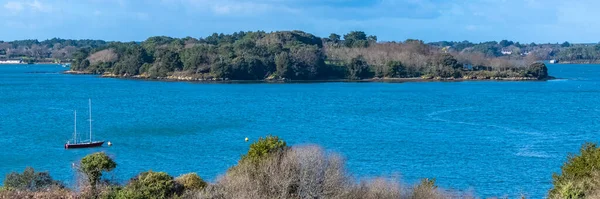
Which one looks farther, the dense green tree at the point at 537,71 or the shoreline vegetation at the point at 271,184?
the dense green tree at the point at 537,71

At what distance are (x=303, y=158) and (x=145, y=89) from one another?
7342cm

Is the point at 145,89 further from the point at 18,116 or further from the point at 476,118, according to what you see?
the point at 476,118

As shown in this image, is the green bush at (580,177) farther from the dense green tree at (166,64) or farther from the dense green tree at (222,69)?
the dense green tree at (166,64)

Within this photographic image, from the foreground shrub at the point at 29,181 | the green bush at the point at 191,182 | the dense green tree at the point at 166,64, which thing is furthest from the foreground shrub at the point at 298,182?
the dense green tree at the point at 166,64

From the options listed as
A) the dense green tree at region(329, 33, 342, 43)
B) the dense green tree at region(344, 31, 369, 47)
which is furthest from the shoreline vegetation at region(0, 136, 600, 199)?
the dense green tree at region(329, 33, 342, 43)

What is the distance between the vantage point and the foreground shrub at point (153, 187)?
18453 millimetres

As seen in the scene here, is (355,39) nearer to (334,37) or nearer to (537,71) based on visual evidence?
(334,37)

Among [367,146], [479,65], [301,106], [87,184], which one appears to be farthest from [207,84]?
[87,184]

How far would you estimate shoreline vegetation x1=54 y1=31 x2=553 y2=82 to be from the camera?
365 ft

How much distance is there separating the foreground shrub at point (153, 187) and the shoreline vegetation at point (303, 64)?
89.5m

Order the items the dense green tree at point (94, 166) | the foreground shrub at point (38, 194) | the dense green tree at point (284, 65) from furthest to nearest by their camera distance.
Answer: the dense green tree at point (284, 65), the dense green tree at point (94, 166), the foreground shrub at point (38, 194)

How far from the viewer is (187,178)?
803 inches

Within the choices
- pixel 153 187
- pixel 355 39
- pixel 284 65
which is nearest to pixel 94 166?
pixel 153 187

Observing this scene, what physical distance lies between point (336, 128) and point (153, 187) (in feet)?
107
